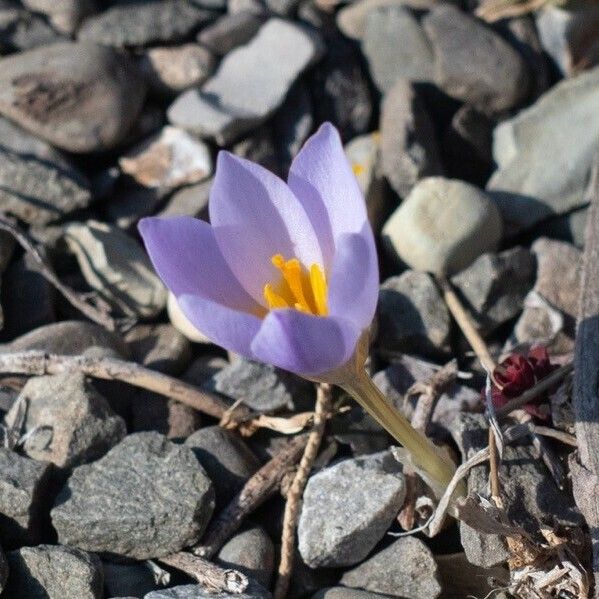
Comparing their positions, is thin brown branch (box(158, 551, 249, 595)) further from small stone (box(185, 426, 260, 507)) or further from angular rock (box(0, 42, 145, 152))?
angular rock (box(0, 42, 145, 152))

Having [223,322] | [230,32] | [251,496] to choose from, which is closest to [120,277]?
[251,496]

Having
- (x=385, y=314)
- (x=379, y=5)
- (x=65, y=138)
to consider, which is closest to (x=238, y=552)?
(x=385, y=314)

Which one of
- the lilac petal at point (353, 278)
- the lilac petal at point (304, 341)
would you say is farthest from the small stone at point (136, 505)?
the lilac petal at point (353, 278)

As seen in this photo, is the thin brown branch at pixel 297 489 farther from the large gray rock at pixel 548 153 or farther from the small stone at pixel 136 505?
the large gray rock at pixel 548 153

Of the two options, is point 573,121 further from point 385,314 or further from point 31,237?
point 31,237

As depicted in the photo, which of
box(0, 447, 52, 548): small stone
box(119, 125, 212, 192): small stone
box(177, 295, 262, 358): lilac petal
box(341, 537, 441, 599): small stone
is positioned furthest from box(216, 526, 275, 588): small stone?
box(119, 125, 212, 192): small stone
